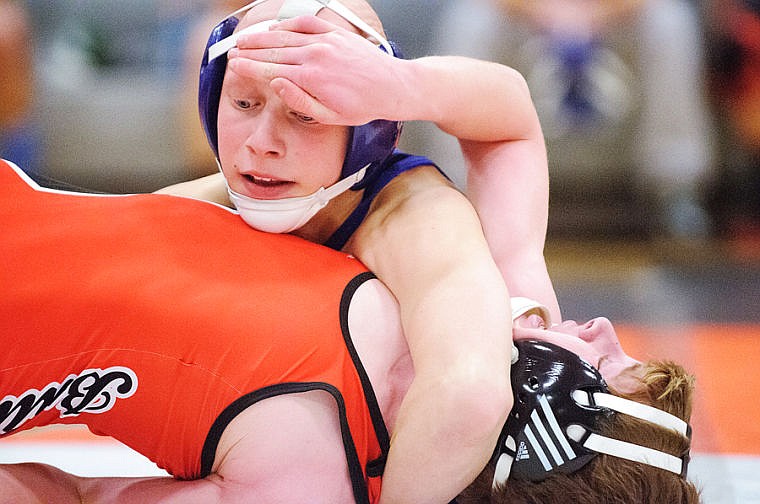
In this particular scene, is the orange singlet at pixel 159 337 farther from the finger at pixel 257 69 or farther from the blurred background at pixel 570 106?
the blurred background at pixel 570 106

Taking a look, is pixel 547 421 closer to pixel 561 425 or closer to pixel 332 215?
pixel 561 425

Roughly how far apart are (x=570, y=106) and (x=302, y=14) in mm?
3357

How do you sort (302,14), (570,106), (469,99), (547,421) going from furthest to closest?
(570,106) → (469,99) → (302,14) → (547,421)

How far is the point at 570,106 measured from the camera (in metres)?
4.78

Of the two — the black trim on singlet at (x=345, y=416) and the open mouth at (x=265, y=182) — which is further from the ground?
the open mouth at (x=265, y=182)

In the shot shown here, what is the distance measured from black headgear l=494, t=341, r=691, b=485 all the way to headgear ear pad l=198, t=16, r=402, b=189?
1.46ft

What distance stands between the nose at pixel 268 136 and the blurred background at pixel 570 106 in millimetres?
2928

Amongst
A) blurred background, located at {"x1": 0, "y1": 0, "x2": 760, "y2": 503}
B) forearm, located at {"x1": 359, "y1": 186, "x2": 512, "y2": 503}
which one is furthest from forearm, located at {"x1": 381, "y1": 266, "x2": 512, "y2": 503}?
blurred background, located at {"x1": 0, "y1": 0, "x2": 760, "y2": 503}

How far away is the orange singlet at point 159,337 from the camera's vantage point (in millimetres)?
1423

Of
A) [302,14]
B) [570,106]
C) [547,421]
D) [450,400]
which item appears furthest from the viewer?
[570,106]

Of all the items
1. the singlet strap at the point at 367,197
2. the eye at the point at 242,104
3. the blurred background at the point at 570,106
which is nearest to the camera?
the eye at the point at 242,104

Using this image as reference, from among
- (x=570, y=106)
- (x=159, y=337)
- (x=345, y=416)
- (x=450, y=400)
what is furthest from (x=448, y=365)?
(x=570, y=106)

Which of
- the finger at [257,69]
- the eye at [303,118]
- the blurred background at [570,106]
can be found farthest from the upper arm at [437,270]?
the blurred background at [570,106]

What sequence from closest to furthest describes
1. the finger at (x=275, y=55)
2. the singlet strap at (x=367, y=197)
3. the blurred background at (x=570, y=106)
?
the finger at (x=275, y=55)
the singlet strap at (x=367, y=197)
the blurred background at (x=570, y=106)
